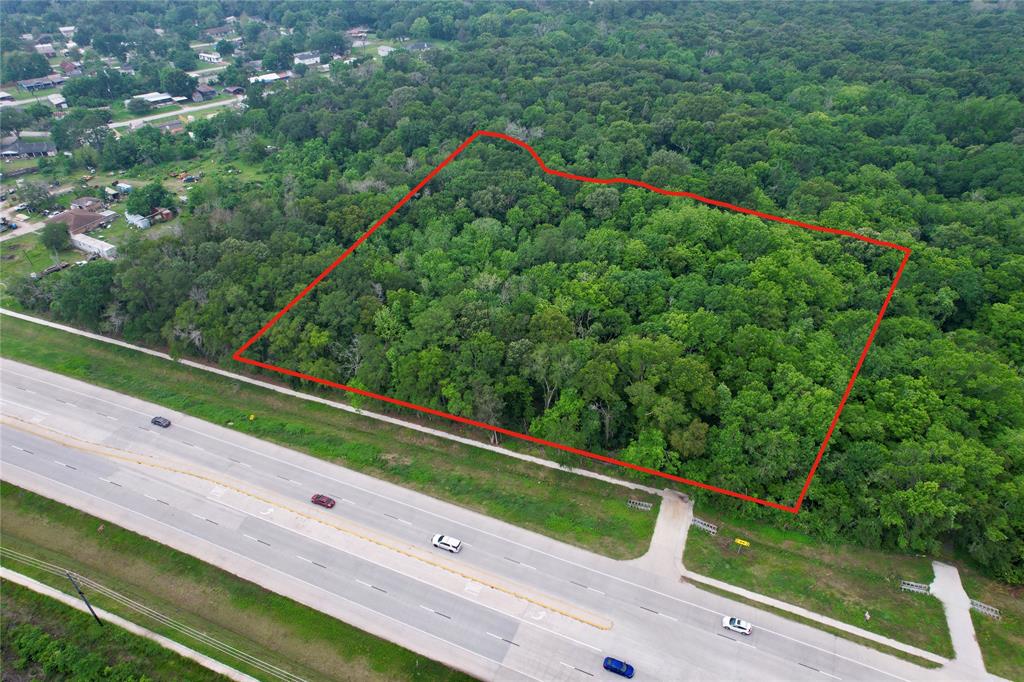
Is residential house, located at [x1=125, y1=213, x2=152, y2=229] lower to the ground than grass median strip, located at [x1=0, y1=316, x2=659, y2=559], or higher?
higher

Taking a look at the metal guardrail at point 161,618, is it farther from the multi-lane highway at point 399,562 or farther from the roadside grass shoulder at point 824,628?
the roadside grass shoulder at point 824,628

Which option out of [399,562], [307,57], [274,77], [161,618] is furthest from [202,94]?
[399,562]

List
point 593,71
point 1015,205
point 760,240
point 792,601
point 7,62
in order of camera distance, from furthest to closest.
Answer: point 7,62, point 593,71, point 1015,205, point 760,240, point 792,601

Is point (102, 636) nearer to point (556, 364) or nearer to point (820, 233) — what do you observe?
point (556, 364)

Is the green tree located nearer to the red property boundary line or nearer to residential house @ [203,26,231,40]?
the red property boundary line

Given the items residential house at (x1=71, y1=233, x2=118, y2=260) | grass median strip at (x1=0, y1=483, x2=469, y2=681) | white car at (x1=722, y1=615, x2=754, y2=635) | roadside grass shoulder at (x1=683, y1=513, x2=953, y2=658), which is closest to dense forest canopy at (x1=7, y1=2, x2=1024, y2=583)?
roadside grass shoulder at (x1=683, y1=513, x2=953, y2=658)

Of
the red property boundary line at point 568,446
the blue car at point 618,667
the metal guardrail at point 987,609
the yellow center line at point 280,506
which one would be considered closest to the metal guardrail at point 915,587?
the metal guardrail at point 987,609

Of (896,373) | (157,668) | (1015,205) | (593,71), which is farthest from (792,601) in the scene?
(593,71)
